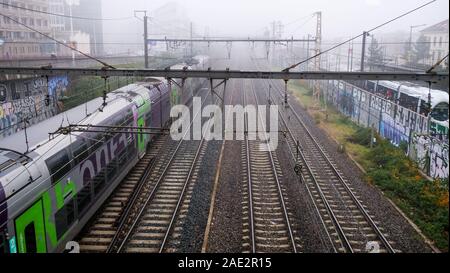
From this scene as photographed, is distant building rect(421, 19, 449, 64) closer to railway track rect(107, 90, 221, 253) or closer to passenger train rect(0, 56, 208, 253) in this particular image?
railway track rect(107, 90, 221, 253)

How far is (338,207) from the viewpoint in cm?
1168

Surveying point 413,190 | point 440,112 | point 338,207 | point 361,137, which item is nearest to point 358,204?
point 338,207

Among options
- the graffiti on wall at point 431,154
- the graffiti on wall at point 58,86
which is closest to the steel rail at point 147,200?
the graffiti on wall at point 58,86

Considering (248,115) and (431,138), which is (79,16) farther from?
(431,138)

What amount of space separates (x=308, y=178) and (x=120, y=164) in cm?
626

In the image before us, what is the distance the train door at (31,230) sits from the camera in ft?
20.8

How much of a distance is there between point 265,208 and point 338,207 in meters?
2.07

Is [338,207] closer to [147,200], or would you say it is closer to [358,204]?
[358,204]

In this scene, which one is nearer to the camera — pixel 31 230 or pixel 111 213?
pixel 31 230

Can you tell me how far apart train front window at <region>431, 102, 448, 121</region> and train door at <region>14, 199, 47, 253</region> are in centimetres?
1558

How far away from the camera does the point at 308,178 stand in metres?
14.1

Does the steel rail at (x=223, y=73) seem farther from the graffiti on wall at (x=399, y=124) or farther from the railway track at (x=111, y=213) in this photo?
the graffiti on wall at (x=399, y=124)

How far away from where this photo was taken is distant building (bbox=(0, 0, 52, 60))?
69.1ft

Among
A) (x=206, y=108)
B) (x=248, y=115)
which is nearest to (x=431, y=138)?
(x=248, y=115)
